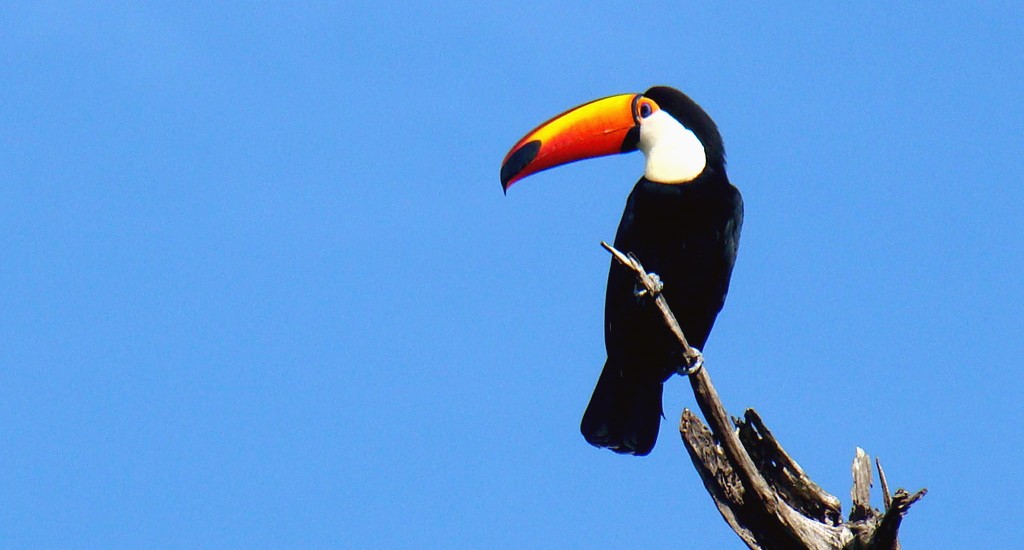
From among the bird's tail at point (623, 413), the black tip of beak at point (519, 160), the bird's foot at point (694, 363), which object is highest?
the black tip of beak at point (519, 160)

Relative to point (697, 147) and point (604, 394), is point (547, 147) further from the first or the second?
point (604, 394)

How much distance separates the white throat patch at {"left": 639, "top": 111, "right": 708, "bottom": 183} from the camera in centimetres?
1039

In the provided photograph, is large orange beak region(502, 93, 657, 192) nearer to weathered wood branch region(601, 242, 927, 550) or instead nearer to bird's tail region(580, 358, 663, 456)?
bird's tail region(580, 358, 663, 456)

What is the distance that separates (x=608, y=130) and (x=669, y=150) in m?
0.78

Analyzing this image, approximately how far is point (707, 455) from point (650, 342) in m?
1.93

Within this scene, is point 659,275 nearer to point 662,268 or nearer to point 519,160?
point 662,268

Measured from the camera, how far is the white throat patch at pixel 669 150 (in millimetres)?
10391

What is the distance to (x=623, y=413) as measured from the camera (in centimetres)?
1039

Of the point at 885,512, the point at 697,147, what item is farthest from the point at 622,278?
the point at 885,512

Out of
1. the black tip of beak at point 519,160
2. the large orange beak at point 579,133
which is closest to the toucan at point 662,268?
the large orange beak at point 579,133

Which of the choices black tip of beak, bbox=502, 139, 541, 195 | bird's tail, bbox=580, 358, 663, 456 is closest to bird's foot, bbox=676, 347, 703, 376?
bird's tail, bbox=580, 358, 663, 456

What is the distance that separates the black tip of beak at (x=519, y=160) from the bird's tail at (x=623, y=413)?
5.44 feet

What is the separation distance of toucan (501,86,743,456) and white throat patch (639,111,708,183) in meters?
0.01

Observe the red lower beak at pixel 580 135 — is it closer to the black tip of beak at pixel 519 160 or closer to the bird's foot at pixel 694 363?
the black tip of beak at pixel 519 160
